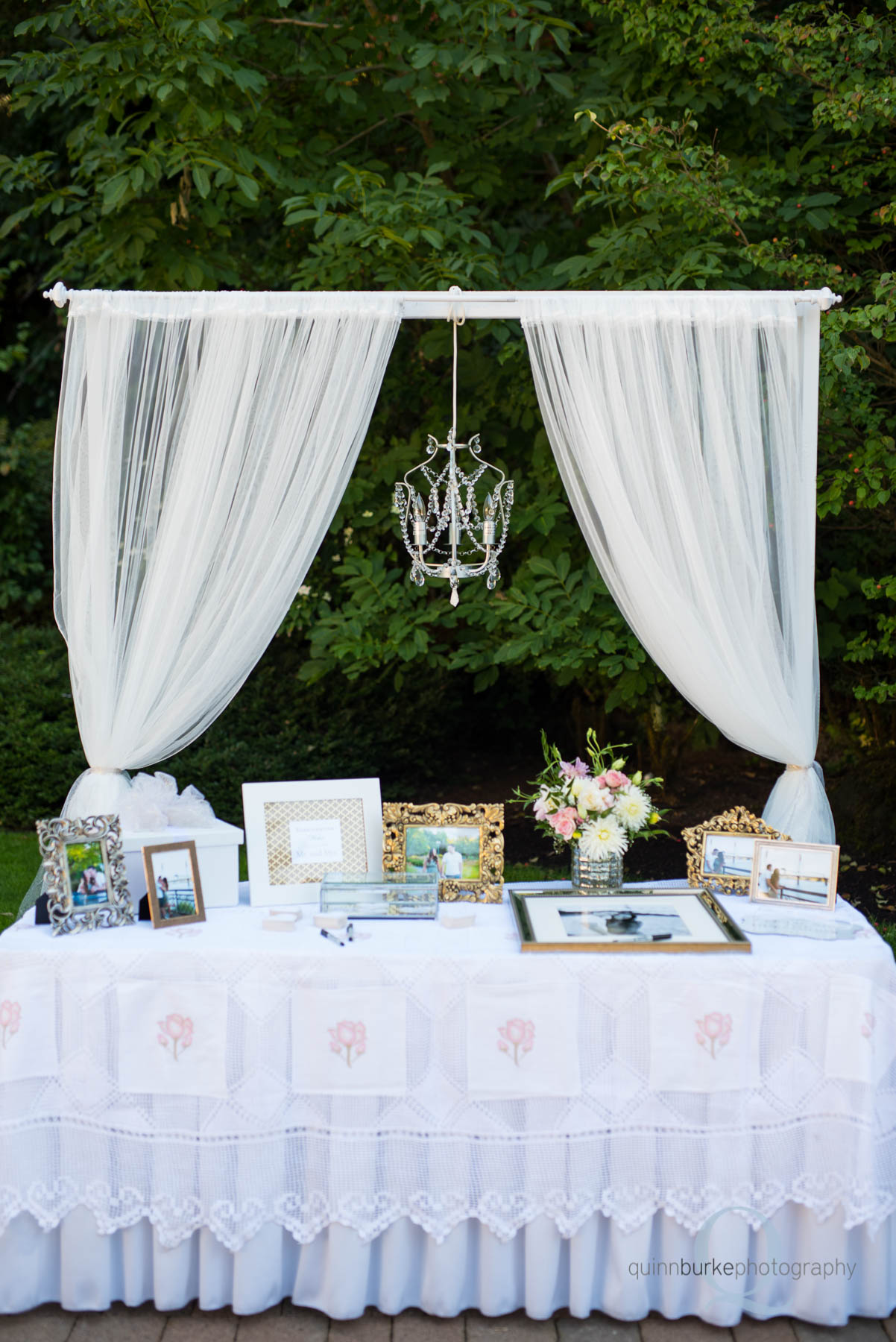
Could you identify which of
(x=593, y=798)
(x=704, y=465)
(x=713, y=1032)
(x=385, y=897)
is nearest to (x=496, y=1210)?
(x=713, y=1032)

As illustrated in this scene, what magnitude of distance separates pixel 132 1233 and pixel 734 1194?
133 cm

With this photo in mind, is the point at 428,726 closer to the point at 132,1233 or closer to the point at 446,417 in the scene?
the point at 446,417

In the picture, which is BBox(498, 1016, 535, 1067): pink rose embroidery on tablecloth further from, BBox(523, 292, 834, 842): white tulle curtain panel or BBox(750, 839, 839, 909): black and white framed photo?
BBox(523, 292, 834, 842): white tulle curtain panel

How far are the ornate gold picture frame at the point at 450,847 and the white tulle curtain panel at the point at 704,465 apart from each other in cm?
71

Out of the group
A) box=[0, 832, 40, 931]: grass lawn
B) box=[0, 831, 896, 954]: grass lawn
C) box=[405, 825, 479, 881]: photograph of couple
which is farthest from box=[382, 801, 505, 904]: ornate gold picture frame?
box=[0, 832, 40, 931]: grass lawn

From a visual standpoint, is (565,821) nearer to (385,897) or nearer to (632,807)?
(632,807)

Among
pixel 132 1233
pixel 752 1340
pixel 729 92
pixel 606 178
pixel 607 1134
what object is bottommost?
pixel 752 1340

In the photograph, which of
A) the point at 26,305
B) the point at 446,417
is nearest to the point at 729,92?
the point at 446,417

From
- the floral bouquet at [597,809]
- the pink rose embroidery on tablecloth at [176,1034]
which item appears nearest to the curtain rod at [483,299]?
the floral bouquet at [597,809]

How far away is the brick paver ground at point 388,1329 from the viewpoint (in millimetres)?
2447

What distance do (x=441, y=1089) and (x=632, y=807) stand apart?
821 mm

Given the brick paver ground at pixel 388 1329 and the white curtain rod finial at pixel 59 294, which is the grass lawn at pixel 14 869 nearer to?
the brick paver ground at pixel 388 1329

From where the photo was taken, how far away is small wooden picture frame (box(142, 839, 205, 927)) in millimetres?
2705

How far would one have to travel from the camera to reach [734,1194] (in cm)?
246
